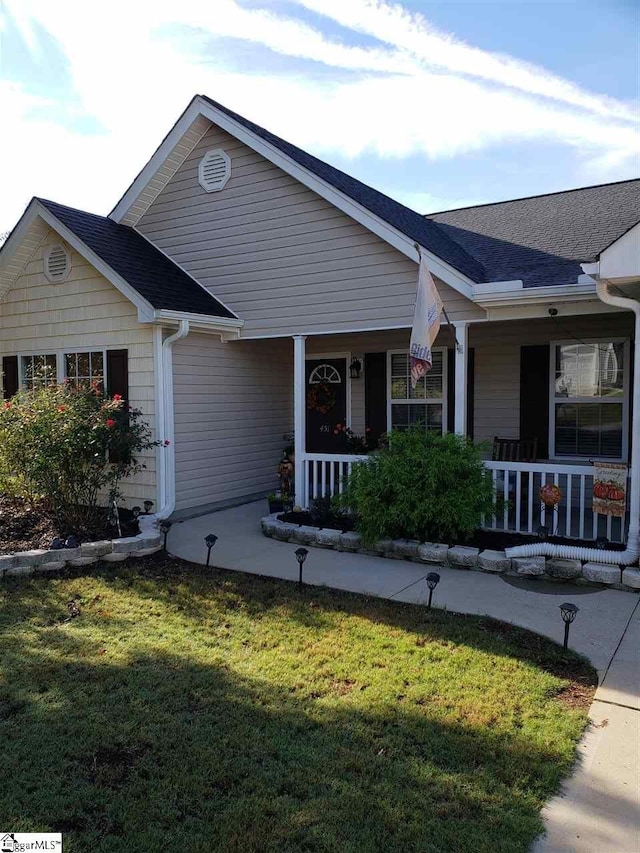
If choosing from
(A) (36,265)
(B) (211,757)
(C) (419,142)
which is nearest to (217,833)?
(B) (211,757)

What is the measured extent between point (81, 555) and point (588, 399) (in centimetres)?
689

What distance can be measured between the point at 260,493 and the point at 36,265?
16.3 feet

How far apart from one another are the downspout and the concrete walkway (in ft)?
1.33

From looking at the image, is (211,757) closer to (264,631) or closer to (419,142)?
(264,631)

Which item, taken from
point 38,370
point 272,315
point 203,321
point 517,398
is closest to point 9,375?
point 38,370

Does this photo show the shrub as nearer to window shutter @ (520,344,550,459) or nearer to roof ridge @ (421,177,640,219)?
window shutter @ (520,344,550,459)

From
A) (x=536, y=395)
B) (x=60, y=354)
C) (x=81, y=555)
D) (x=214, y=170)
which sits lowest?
(x=81, y=555)

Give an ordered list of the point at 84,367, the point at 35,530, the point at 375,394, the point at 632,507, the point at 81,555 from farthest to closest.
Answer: the point at 375,394 < the point at 84,367 < the point at 35,530 < the point at 81,555 < the point at 632,507

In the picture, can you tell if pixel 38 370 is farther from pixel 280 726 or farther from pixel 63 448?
pixel 280 726

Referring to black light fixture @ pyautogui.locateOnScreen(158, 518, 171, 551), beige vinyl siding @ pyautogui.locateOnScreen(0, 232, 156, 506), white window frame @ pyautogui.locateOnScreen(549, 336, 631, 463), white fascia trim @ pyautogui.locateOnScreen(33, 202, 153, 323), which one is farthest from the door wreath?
black light fixture @ pyautogui.locateOnScreen(158, 518, 171, 551)

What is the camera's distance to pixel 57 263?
352 inches

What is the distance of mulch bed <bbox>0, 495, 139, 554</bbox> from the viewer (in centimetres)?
661

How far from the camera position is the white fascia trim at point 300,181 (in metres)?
6.97

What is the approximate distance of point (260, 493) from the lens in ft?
32.9
